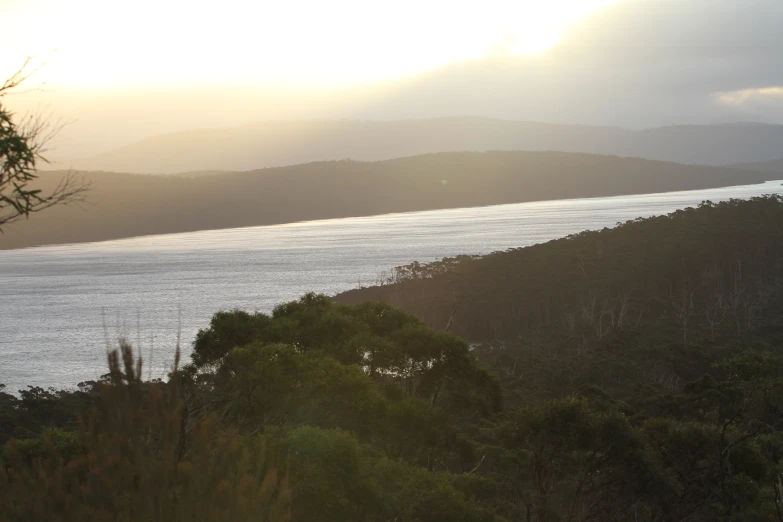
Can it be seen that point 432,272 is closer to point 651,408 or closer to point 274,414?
point 651,408

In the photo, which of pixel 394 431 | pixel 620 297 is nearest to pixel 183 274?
pixel 620 297

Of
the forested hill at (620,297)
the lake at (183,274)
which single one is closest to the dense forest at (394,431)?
the forested hill at (620,297)

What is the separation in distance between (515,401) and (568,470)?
13169 mm

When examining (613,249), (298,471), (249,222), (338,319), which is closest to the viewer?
(298,471)

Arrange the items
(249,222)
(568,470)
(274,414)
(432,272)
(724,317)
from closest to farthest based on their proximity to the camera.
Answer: (274,414) → (568,470) → (724,317) → (432,272) → (249,222)

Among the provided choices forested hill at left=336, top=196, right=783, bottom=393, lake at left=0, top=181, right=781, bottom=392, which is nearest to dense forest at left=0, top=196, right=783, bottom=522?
forested hill at left=336, top=196, right=783, bottom=393

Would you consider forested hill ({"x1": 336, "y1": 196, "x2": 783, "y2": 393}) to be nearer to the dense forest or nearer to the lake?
the dense forest

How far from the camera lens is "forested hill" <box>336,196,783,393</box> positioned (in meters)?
41.1

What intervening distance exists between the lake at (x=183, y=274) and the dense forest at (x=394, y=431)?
12364mm

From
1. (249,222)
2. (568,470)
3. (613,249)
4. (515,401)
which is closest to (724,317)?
(613,249)

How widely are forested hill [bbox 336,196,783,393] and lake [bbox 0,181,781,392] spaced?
16.5 m

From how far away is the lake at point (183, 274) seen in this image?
54406 millimetres

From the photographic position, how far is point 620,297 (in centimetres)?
6069

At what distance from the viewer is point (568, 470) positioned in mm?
17969
